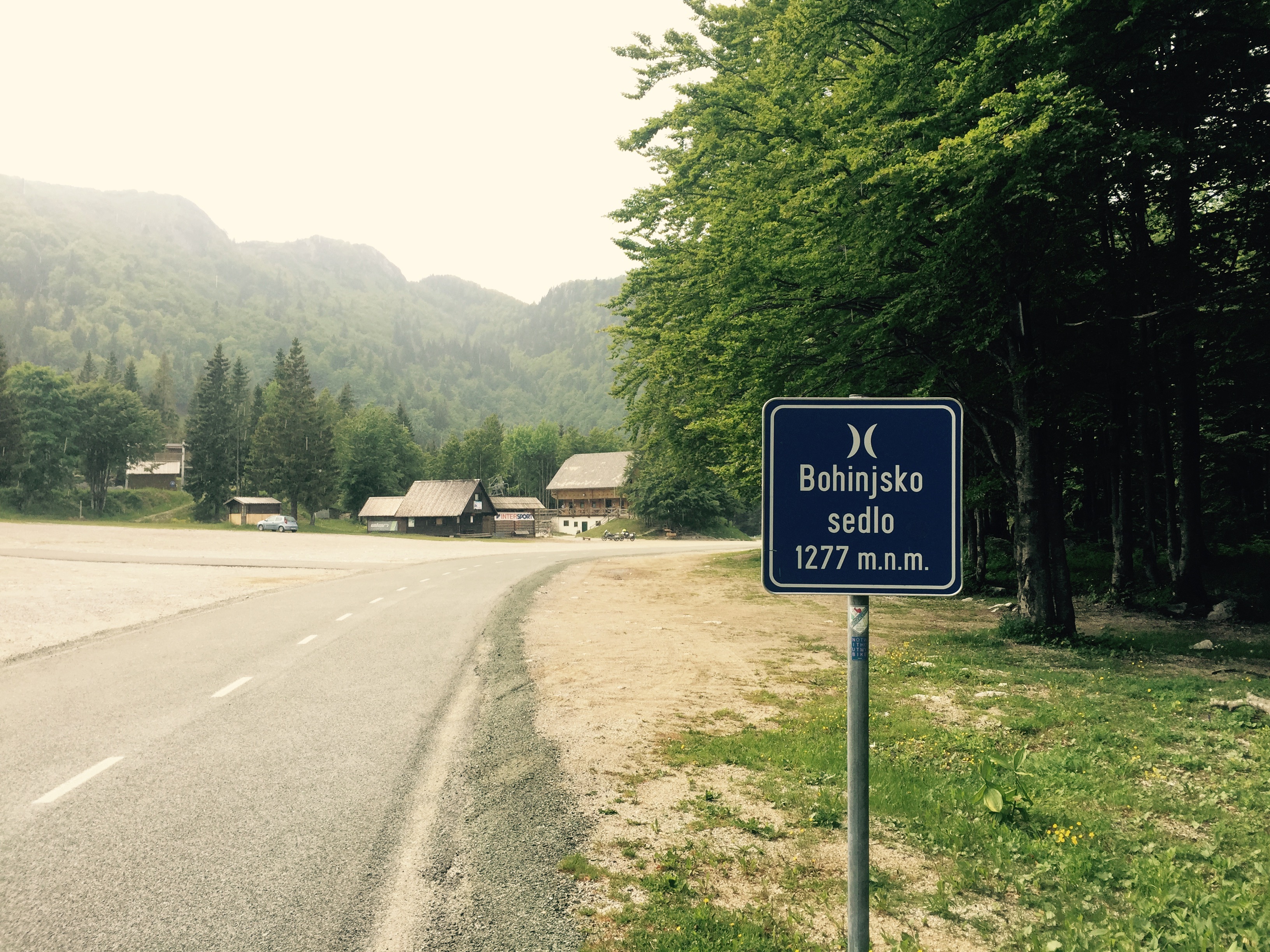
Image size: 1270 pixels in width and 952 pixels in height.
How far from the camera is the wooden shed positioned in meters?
92.2

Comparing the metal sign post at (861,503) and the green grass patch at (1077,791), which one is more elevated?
the metal sign post at (861,503)

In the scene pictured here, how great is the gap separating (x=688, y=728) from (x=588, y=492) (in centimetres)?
10754

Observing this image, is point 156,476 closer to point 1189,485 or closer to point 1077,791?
point 1189,485

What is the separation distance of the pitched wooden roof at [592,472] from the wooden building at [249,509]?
37994 millimetres

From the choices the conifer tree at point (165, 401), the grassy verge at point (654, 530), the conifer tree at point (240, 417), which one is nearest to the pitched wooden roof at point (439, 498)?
the grassy verge at point (654, 530)

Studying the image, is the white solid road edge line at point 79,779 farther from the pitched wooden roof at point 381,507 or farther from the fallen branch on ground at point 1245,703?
the pitched wooden roof at point 381,507

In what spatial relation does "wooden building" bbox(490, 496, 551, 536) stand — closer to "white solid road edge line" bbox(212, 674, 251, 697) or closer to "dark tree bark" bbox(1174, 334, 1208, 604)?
"dark tree bark" bbox(1174, 334, 1208, 604)

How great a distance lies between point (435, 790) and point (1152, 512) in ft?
72.9

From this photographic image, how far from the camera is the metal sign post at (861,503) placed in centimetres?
294

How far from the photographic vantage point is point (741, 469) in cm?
2608

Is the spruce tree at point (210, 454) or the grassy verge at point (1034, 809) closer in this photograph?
the grassy verge at point (1034, 809)

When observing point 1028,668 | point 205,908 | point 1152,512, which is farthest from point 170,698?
point 1152,512

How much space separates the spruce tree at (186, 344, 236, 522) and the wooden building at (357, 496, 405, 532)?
17266 millimetres

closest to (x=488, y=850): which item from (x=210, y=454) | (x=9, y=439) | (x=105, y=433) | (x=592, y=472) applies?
(x=210, y=454)
